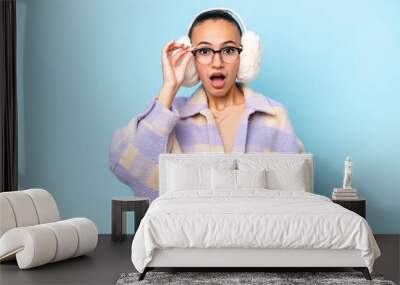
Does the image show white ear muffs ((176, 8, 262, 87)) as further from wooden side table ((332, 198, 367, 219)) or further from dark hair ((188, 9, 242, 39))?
wooden side table ((332, 198, 367, 219))

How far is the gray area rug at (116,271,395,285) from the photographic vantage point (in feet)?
15.9

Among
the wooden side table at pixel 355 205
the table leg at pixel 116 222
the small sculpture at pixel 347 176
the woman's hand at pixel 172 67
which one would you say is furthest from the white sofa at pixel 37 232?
the small sculpture at pixel 347 176

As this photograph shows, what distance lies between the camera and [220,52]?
7.25 metres

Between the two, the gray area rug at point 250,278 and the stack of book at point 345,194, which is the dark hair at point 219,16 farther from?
the gray area rug at point 250,278

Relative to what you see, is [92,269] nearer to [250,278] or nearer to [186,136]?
[250,278]

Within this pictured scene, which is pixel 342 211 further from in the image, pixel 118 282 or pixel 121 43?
pixel 121 43

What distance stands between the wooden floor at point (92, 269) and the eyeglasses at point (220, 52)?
85.6 inches

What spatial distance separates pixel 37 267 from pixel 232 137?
2633mm

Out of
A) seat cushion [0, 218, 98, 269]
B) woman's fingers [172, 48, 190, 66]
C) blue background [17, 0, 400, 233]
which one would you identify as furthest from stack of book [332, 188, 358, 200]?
seat cushion [0, 218, 98, 269]

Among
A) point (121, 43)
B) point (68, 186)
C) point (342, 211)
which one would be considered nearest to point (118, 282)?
point (342, 211)

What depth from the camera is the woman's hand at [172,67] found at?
725 centimetres

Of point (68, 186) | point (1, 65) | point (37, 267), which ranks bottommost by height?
point (37, 267)

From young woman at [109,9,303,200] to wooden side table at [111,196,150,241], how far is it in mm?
468

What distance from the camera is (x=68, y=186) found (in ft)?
24.2
